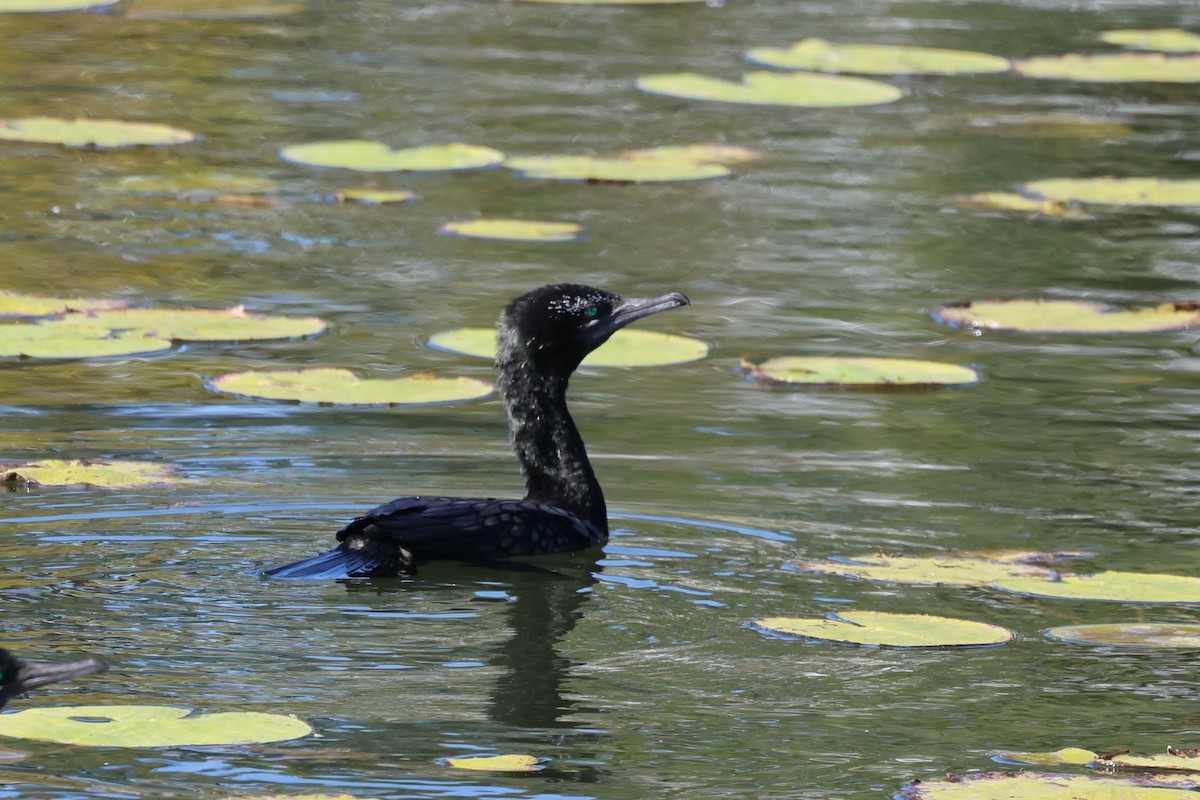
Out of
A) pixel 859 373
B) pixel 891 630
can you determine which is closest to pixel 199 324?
pixel 859 373

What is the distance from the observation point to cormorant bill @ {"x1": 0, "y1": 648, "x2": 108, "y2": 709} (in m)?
4.99

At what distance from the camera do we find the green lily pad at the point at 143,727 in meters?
5.22

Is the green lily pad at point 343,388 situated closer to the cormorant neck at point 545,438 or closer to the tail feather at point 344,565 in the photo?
the cormorant neck at point 545,438

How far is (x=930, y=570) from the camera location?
701 cm

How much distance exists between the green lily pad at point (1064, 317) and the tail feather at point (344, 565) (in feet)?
13.4

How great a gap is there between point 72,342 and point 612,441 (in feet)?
7.40

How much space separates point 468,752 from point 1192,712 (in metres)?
1.86

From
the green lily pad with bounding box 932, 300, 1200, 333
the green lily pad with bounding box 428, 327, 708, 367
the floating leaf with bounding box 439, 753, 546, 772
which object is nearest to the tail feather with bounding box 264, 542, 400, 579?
the floating leaf with bounding box 439, 753, 546, 772

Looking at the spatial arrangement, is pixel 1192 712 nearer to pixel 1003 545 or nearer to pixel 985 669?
pixel 985 669

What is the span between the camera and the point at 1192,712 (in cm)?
592

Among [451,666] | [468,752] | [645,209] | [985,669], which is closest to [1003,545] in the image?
[985,669]

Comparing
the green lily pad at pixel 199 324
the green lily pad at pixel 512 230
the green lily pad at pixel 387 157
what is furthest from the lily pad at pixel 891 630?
the green lily pad at pixel 387 157

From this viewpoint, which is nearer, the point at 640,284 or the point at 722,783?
the point at 722,783

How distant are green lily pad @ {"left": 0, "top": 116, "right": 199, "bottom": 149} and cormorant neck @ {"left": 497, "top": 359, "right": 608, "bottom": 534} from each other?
19.0 feet
